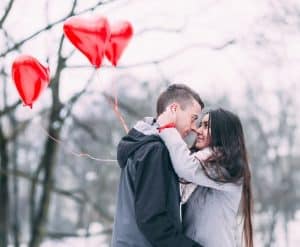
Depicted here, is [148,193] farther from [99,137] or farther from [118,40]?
[99,137]

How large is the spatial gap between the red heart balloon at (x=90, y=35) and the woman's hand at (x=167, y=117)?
1003mm

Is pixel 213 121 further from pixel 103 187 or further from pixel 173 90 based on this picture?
pixel 103 187

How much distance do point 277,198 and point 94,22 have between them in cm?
1202

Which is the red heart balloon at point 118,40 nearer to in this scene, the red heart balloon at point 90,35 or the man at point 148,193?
the red heart balloon at point 90,35

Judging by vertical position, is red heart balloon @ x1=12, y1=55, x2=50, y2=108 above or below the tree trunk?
above

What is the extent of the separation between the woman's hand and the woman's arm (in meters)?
0.05

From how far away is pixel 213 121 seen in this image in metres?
3.22

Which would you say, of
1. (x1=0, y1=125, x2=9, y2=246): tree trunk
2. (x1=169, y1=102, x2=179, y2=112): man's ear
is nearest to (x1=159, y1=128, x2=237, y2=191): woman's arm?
(x1=169, y1=102, x2=179, y2=112): man's ear

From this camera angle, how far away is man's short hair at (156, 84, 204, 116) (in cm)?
312

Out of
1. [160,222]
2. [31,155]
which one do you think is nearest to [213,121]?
[160,222]

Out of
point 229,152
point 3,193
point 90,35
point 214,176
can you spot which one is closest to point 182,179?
point 214,176

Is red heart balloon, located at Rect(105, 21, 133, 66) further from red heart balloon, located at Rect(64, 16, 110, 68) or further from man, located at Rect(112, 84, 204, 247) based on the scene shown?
man, located at Rect(112, 84, 204, 247)

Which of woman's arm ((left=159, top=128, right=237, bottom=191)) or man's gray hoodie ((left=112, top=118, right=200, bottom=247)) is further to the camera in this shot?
woman's arm ((left=159, top=128, right=237, bottom=191))

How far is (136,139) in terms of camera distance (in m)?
3.03
